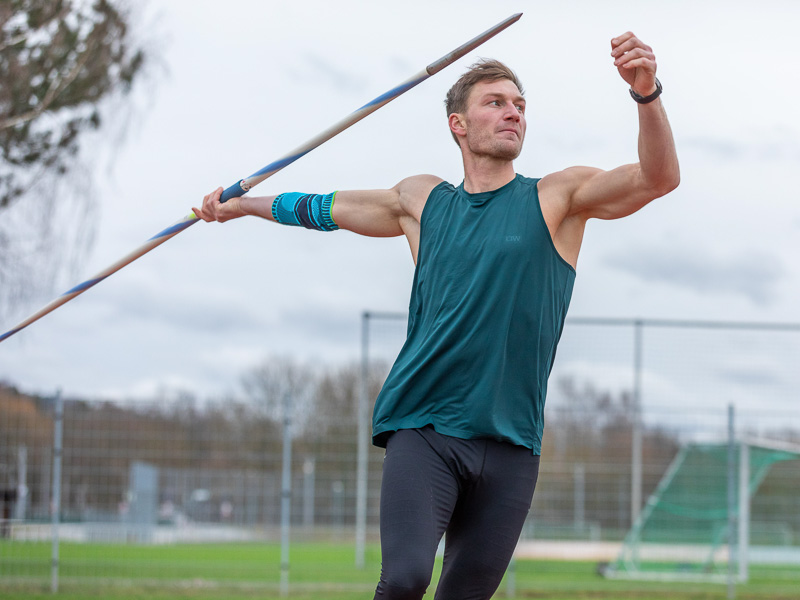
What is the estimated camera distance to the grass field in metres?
9.79

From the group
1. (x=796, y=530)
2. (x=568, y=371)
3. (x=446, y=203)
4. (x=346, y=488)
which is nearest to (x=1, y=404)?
(x=346, y=488)

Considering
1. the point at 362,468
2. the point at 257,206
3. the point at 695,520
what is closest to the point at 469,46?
the point at 257,206

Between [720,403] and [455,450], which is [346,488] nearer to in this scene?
[720,403]

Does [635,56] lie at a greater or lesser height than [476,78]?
lesser

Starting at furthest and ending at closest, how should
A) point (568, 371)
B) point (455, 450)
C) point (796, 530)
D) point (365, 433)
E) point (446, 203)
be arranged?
point (796, 530)
point (568, 371)
point (365, 433)
point (446, 203)
point (455, 450)

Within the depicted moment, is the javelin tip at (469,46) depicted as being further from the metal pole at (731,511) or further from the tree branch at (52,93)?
the tree branch at (52,93)

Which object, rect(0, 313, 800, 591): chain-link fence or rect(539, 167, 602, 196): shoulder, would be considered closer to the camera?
rect(539, 167, 602, 196): shoulder

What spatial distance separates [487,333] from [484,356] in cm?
8

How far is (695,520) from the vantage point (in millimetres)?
11398

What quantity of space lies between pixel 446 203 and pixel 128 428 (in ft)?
26.3

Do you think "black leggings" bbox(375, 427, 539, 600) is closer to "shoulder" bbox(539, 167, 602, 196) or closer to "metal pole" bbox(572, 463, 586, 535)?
"shoulder" bbox(539, 167, 602, 196)

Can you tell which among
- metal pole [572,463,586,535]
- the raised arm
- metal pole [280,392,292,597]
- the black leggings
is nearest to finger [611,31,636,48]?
the raised arm

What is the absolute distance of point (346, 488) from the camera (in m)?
10.5

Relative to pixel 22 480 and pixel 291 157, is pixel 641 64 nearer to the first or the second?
pixel 291 157
